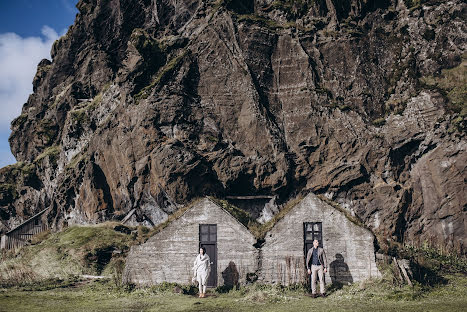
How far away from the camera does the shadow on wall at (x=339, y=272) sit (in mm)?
18703

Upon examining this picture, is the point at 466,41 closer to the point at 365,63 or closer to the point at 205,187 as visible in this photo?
the point at 365,63

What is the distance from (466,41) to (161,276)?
36493mm

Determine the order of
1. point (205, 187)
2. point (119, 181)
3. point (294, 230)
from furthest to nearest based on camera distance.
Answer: point (119, 181) → point (205, 187) → point (294, 230)

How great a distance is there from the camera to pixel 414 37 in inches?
1711

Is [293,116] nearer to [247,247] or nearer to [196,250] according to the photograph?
[247,247]

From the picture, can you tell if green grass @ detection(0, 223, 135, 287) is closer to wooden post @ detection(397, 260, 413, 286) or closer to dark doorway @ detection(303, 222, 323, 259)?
dark doorway @ detection(303, 222, 323, 259)

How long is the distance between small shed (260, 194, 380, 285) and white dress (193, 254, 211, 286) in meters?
2.56

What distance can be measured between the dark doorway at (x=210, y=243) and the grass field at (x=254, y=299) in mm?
1118

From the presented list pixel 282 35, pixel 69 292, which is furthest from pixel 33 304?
pixel 282 35

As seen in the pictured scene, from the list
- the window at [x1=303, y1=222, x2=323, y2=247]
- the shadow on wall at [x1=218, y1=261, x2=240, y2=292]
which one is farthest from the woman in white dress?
the window at [x1=303, y1=222, x2=323, y2=247]

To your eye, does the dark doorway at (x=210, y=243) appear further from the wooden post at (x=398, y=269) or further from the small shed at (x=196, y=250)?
the wooden post at (x=398, y=269)

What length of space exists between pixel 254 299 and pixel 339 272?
164 inches

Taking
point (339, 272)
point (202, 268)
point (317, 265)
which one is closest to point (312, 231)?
point (339, 272)

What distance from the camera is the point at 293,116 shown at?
4178 centimetres
